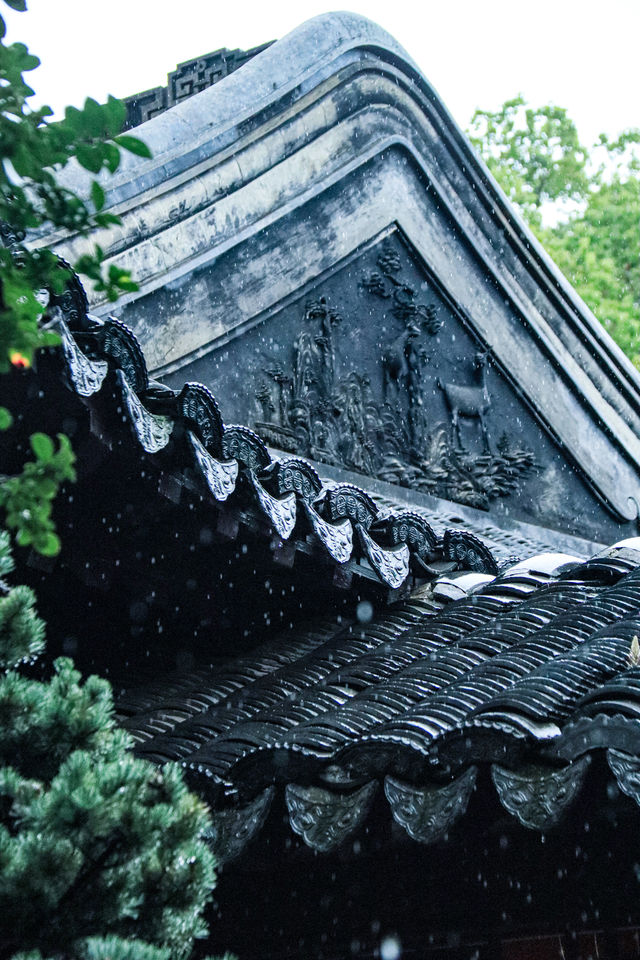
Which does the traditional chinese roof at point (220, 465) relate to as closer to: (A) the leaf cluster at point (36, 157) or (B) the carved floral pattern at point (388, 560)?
(B) the carved floral pattern at point (388, 560)

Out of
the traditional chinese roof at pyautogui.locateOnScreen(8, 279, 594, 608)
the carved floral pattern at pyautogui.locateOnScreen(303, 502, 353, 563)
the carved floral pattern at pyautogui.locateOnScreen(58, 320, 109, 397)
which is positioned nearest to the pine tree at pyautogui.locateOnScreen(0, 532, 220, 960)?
the carved floral pattern at pyautogui.locateOnScreen(58, 320, 109, 397)

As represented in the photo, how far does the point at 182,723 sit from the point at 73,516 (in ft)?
3.30

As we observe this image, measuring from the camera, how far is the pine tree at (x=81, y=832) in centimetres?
238

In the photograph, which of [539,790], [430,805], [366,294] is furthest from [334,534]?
[366,294]

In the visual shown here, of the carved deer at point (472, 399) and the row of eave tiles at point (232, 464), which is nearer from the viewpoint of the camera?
the row of eave tiles at point (232, 464)

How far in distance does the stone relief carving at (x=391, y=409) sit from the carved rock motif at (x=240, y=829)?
4508mm

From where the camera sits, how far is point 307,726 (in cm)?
429

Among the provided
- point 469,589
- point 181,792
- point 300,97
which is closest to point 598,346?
point 300,97

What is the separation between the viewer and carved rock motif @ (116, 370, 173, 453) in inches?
156

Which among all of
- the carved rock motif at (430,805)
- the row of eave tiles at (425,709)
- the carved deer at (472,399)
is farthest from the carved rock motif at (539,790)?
the carved deer at (472,399)

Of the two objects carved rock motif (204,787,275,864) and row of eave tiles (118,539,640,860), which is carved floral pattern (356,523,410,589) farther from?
carved rock motif (204,787,275,864)

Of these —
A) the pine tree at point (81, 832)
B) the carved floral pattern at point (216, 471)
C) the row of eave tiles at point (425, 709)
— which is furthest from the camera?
the carved floral pattern at point (216, 471)

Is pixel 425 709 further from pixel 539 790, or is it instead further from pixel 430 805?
pixel 539 790

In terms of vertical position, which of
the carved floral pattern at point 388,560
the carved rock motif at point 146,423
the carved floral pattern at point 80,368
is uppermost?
the carved floral pattern at point 80,368
